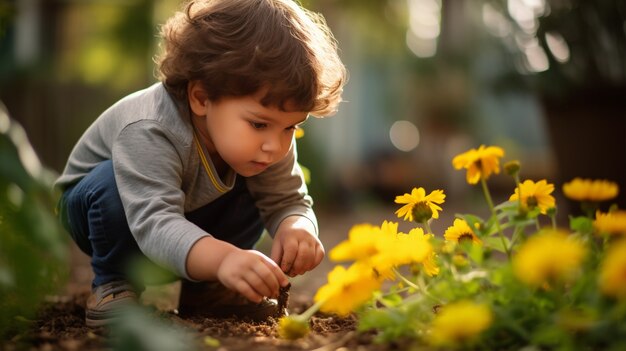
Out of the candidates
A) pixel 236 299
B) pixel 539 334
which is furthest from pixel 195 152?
pixel 539 334

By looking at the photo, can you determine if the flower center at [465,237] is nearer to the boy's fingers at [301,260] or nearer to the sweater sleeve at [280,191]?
the boy's fingers at [301,260]

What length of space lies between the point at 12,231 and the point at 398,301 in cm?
64

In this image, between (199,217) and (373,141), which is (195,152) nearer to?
(199,217)

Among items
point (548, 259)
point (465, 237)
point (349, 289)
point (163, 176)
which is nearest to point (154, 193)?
point (163, 176)

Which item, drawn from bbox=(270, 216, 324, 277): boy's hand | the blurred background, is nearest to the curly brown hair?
bbox=(270, 216, 324, 277): boy's hand

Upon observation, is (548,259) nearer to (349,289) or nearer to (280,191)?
(349,289)

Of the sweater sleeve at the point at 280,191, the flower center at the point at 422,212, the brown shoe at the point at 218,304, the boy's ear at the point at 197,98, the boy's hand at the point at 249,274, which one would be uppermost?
the boy's ear at the point at 197,98

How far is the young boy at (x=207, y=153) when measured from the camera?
1.48 m

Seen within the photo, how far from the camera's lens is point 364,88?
973 cm

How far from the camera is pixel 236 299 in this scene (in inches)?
68.2

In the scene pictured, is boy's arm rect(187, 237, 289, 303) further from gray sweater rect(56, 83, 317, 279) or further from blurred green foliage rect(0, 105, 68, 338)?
blurred green foliage rect(0, 105, 68, 338)

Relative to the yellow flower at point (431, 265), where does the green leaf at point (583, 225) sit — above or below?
above

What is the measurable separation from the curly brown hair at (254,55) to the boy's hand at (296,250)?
27 centimetres

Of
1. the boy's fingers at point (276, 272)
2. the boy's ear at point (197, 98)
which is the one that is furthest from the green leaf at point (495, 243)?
the boy's ear at point (197, 98)
